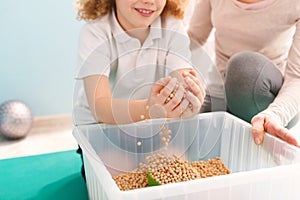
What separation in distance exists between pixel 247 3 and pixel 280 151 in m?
0.51

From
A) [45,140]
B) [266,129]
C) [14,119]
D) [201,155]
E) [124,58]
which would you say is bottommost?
[45,140]

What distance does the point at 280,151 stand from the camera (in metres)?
0.75

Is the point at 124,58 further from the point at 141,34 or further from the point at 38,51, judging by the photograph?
the point at 38,51

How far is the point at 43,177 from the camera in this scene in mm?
1098

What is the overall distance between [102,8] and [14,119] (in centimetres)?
71

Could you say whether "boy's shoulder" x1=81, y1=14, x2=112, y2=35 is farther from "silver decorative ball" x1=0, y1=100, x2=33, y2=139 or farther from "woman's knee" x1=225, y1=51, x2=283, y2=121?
"silver decorative ball" x1=0, y1=100, x2=33, y2=139

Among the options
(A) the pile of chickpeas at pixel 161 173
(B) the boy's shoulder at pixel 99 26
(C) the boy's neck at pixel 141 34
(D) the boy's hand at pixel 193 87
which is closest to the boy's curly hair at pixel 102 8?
(B) the boy's shoulder at pixel 99 26

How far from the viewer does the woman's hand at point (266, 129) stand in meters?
0.76

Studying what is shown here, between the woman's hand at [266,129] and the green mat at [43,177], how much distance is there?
17.6 inches

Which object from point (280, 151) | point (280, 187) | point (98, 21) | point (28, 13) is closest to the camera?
point (280, 187)

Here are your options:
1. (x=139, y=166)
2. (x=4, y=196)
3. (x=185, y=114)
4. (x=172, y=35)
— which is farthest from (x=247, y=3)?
(x=4, y=196)

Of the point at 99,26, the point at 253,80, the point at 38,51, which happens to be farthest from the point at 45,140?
the point at 253,80

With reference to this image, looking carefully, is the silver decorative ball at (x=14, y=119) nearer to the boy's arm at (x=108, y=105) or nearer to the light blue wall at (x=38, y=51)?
the light blue wall at (x=38, y=51)

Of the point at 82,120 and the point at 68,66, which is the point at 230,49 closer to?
the point at 82,120
